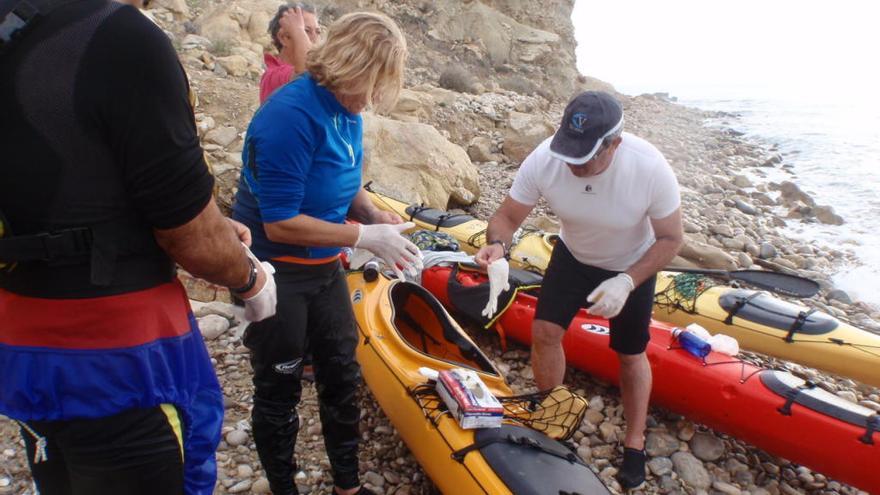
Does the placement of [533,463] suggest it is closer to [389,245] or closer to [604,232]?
[389,245]

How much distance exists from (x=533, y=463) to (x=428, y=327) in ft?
4.98

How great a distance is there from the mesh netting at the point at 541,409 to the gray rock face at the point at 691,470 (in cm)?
105

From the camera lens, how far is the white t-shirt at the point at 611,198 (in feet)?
9.46

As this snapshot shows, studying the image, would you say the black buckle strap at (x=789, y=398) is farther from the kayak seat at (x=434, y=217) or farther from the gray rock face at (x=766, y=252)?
the gray rock face at (x=766, y=252)

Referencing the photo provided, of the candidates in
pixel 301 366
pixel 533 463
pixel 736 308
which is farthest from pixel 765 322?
pixel 301 366

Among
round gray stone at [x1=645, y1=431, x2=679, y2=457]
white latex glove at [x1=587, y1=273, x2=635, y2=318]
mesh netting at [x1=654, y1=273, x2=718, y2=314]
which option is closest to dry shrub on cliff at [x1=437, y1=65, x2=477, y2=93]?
mesh netting at [x1=654, y1=273, x2=718, y2=314]

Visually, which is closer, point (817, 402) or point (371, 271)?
point (817, 402)

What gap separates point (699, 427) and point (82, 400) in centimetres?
361

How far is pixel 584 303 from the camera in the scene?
10.7 ft

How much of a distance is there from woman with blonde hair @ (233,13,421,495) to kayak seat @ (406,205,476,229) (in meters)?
3.52

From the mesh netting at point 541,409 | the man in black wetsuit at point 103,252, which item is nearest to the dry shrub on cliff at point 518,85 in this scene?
the mesh netting at point 541,409

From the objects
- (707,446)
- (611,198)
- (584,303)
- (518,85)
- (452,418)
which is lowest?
(518,85)

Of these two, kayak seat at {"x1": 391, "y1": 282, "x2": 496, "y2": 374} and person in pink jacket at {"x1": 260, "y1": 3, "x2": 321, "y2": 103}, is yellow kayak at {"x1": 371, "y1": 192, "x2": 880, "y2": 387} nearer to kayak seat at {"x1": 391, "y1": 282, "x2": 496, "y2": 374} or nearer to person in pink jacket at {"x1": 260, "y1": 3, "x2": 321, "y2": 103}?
kayak seat at {"x1": 391, "y1": 282, "x2": 496, "y2": 374}

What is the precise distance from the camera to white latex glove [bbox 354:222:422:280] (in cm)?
235
